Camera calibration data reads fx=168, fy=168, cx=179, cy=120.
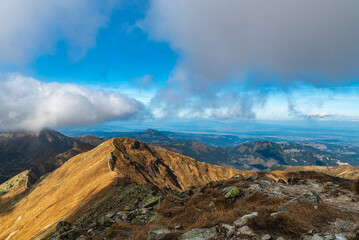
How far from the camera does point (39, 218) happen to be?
7519 centimetres

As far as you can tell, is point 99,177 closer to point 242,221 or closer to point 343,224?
point 242,221

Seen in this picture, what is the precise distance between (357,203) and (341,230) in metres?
11.5

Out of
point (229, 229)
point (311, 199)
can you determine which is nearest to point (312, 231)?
point (229, 229)

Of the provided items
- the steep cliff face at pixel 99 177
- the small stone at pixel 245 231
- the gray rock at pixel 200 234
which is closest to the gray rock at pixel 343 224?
the small stone at pixel 245 231

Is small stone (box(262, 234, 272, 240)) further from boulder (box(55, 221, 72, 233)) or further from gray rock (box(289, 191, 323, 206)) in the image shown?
boulder (box(55, 221, 72, 233))

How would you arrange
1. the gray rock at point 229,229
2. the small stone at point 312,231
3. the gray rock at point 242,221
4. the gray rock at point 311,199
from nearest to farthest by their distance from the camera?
1. the small stone at point 312,231
2. the gray rock at point 229,229
3. the gray rock at point 242,221
4. the gray rock at point 311,199

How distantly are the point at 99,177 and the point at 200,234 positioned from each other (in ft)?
301

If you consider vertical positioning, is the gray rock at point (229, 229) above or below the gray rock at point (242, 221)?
below

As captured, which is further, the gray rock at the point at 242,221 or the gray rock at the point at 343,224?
the gray rock at the point at 242,221

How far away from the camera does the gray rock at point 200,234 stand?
33.8 feet

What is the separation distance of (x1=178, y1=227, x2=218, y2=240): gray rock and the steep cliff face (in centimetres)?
5981

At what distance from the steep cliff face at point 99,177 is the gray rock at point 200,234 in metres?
59.8

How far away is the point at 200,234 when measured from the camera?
34.9ft

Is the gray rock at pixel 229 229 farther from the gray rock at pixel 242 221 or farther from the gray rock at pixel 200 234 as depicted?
the gray rock at pixel 200 234
